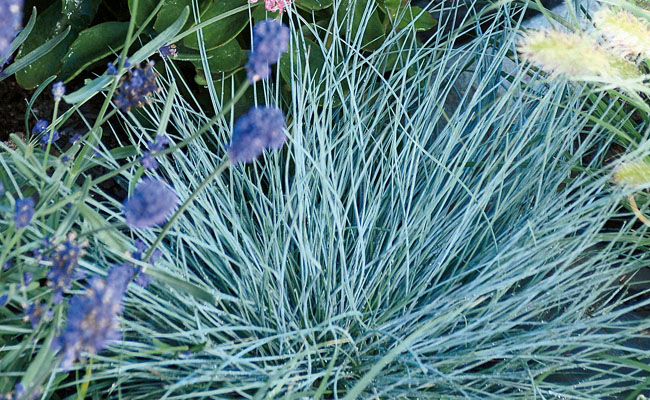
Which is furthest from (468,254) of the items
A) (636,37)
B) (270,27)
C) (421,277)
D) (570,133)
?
(270,27)

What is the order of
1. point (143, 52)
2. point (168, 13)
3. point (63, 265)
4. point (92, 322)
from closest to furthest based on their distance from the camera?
1. point (92, 322)
2. point (63, 265)
3. point (143, 52)
4. point (168, 13)

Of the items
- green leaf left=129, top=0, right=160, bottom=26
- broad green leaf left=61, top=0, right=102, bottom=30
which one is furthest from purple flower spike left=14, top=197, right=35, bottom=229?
broad green leaf left=61, top=0, right=102, bottom=30

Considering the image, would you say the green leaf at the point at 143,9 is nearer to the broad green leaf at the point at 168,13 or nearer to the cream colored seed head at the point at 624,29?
the broad green leaf at the point at 168,13

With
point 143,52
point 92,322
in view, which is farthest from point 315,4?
point 92,322

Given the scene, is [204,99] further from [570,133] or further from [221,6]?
[570,133]

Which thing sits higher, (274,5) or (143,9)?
(274,5)

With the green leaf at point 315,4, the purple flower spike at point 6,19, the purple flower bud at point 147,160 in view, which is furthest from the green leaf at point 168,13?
the purple flower spike at point 6,19

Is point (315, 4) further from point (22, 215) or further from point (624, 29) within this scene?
point (22, 215)
